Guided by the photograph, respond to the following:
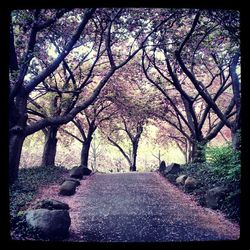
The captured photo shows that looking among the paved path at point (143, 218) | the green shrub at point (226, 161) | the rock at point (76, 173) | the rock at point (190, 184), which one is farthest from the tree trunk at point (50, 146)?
the green shrub at point (226, 161)

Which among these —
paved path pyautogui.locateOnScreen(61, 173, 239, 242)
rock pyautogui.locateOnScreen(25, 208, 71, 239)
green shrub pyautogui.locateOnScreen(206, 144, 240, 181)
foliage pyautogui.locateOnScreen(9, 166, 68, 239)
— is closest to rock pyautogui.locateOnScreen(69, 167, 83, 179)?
foliage pyautogui.locateOnScreen(9, 166, 68, 239)

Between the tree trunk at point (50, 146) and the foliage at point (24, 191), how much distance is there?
0.72 metres

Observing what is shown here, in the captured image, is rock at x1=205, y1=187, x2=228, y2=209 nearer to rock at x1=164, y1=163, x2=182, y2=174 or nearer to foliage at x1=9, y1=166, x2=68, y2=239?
foliage at x1=9, y1=166, x2=68, y2=239

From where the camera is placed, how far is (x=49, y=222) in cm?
536

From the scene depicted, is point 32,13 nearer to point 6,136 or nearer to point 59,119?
point 59,119

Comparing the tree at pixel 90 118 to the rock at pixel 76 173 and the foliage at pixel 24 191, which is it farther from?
the foliage at pixel 24 191

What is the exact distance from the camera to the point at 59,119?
9203 millimetres

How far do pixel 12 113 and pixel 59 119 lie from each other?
1496mm

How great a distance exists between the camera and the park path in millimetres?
5683

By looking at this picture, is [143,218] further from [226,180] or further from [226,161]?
[226,161]

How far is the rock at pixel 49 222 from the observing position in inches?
209

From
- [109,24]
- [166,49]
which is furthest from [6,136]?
[166,49]

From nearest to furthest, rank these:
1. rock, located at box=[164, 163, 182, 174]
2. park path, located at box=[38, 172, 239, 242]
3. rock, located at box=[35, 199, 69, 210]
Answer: park path, located at box=[38, 172, 239, 242]
rock, located at box=[35, 199, 69, 210]
rock, located at box=[164, 163, 182, 174]

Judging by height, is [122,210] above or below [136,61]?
below
